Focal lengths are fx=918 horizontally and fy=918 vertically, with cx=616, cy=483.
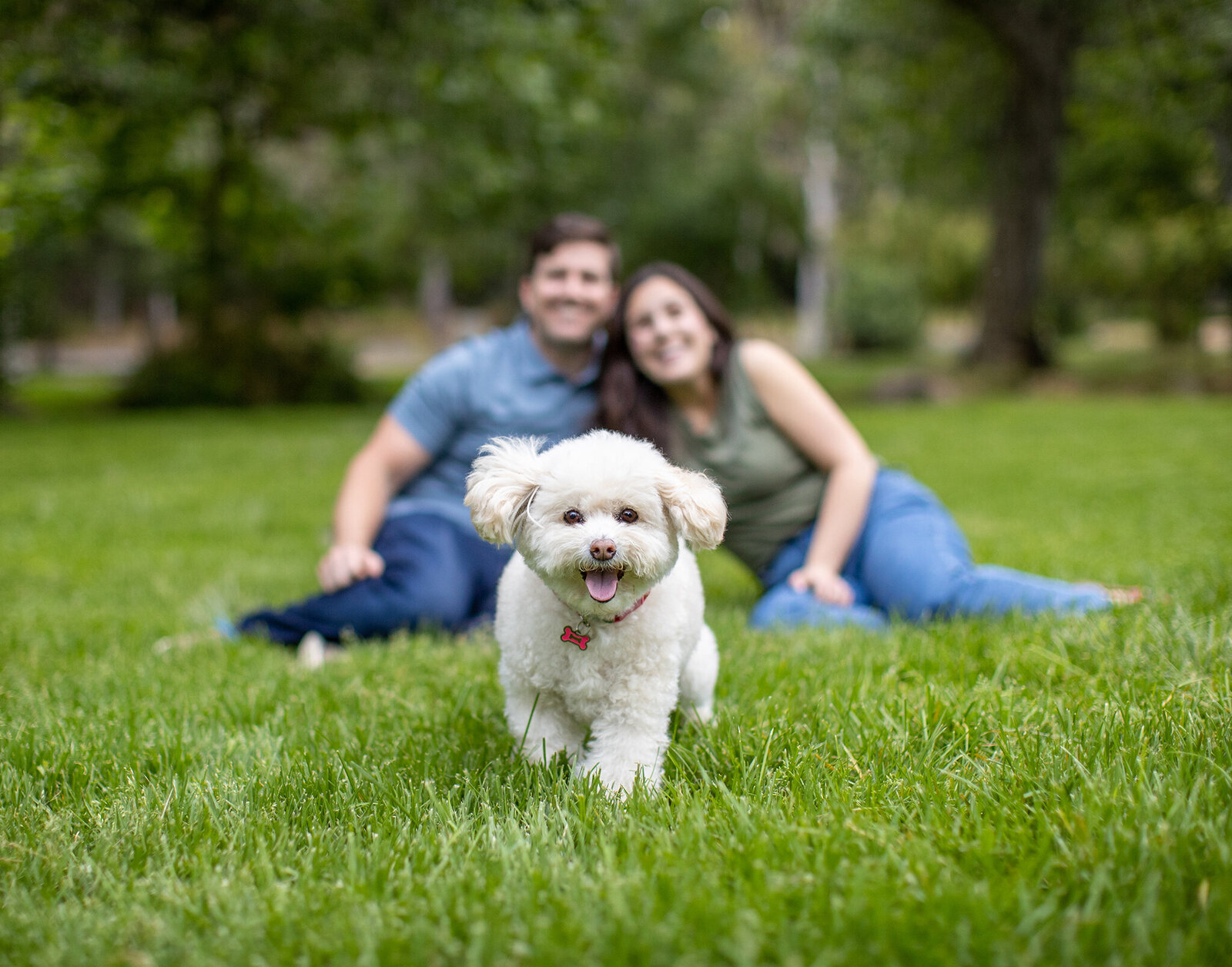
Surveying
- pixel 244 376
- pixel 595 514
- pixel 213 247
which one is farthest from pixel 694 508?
pixel 244 376

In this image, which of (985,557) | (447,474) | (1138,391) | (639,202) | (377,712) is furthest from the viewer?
(639,202)

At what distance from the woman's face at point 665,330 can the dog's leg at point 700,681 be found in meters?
1.33

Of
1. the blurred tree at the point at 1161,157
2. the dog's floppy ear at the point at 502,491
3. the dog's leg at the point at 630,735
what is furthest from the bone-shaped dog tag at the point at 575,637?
the blurred tree at the point at 1161,157

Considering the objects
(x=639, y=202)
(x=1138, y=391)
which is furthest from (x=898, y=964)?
(x=639, y=202)

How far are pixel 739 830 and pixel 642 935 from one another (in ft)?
1.35

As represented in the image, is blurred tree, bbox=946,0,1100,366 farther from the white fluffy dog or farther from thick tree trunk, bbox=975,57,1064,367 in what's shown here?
the white fluffy dog

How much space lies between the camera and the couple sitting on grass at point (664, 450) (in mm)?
3576

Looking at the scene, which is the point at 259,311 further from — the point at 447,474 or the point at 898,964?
the point at 898,964

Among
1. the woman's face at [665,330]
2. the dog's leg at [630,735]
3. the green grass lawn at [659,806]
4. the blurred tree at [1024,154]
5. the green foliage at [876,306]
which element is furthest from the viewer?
the green foliage at [876,306]

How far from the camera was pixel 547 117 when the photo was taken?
1314 cm

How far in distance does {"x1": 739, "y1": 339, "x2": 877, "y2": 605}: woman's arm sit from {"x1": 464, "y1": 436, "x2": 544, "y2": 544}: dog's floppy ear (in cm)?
177

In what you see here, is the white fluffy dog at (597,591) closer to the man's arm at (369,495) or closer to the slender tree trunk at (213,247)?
the man's arm at (369,495)

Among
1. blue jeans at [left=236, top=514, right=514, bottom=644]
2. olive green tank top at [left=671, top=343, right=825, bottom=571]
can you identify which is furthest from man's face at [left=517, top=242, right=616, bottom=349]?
blue jeans at [left=236, top=514, right=514, bottom=644]

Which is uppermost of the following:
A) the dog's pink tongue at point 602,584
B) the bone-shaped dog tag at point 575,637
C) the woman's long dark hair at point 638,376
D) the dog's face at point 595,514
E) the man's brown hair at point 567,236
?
the man's brown hair at point 567,236
